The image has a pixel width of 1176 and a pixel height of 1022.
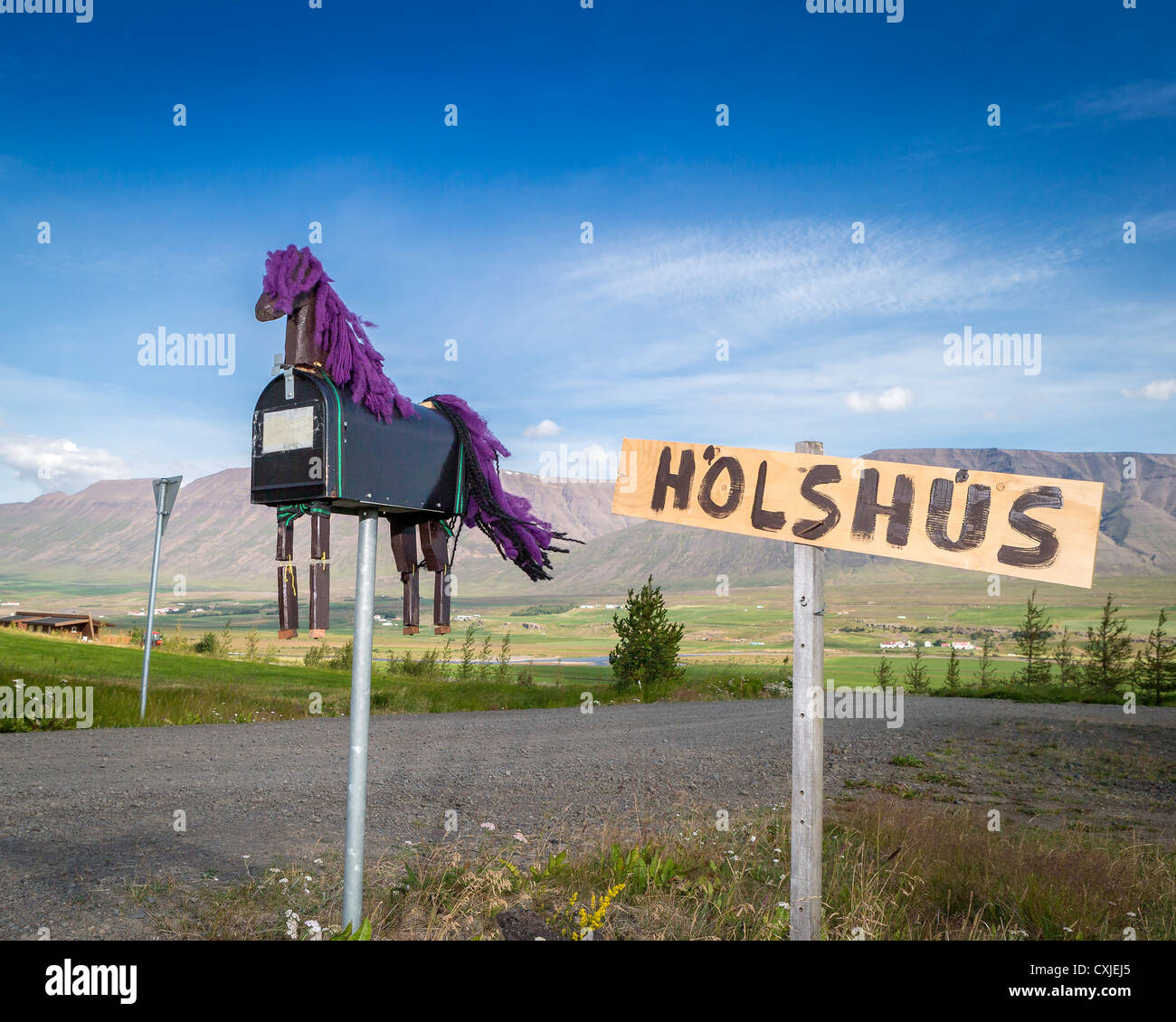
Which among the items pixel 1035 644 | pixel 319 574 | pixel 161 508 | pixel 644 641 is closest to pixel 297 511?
pixel 319 574

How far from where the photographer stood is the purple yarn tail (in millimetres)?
3701

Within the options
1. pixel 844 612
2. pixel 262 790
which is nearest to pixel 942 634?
pixel 844 612

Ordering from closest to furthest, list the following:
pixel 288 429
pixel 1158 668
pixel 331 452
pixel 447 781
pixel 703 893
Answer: pixel 331 452
pixel 288 429
pixel 703 893
pixel 447 781
pixel 1158 668

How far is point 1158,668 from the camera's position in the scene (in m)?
18.9

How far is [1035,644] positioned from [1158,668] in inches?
157

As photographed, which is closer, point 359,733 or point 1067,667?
point 359,733

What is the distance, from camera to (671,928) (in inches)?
153

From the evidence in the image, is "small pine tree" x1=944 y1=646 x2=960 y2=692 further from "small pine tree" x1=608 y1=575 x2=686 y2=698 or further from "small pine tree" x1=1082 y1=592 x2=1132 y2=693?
"small pine tree" x1=608 y1=575 x2=686 y2=698

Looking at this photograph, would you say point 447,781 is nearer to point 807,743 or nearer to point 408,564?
point 408,564

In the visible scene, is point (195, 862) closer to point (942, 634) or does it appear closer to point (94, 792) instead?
point (94, 792)

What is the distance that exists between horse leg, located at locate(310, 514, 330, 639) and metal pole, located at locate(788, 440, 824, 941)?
6.54 feet

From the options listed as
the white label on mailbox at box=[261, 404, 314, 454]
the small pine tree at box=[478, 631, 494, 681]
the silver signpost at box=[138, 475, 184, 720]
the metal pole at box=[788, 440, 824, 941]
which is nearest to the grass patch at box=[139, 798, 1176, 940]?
the metal pole at box=[788, 440, 824, 941]

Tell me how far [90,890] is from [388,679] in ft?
40.6

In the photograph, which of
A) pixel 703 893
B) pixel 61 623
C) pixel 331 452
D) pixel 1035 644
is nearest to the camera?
pixel 331 452
